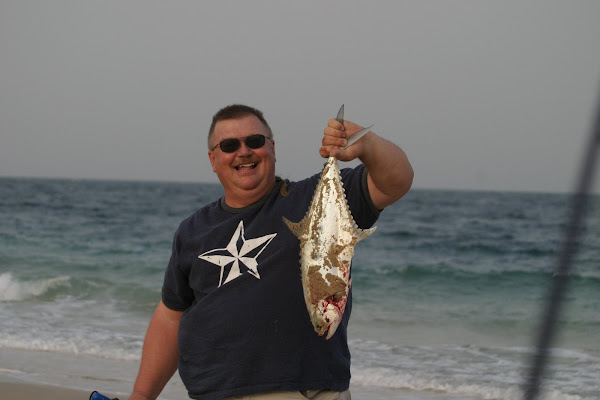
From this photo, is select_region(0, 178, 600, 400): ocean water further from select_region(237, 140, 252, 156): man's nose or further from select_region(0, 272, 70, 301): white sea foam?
select_region(237, 140, 252, 156): man's nose

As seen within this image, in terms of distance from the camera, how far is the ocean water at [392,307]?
6695 mm

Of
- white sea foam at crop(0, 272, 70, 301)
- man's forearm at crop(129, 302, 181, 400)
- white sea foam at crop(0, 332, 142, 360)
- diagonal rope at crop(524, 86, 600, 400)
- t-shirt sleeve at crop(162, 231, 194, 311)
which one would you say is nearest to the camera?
diagonal rope at crop(524, 86, 600, 400)

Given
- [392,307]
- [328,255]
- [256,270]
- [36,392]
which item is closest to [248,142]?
[256,270]

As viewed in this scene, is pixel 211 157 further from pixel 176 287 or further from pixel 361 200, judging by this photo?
pixel 361 200

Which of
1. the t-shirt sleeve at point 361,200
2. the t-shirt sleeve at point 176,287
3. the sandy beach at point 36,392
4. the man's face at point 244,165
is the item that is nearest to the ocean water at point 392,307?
the sandy beach at point 36,392

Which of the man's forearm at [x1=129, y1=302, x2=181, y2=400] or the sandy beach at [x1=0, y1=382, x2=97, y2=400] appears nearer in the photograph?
the man's forearm at [x1=129, y1=302, x2=181, y2=400]

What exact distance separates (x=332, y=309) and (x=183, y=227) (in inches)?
44.3

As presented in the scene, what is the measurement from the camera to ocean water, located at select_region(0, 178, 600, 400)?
6.70m

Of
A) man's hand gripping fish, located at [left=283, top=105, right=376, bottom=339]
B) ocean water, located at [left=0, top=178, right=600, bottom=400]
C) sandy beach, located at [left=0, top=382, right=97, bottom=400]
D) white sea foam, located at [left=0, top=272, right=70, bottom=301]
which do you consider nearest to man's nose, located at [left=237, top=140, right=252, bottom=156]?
man's hand gripping fish, located at [left=283, top=105, right=376, bottom=339]

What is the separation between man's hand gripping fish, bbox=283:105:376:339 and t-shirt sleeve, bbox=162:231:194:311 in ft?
3.07

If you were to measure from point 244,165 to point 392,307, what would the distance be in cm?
878

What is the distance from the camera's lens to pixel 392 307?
38.2 feet

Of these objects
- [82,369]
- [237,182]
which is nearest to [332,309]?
[237,182]

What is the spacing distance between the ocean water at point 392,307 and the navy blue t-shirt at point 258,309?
91cm
